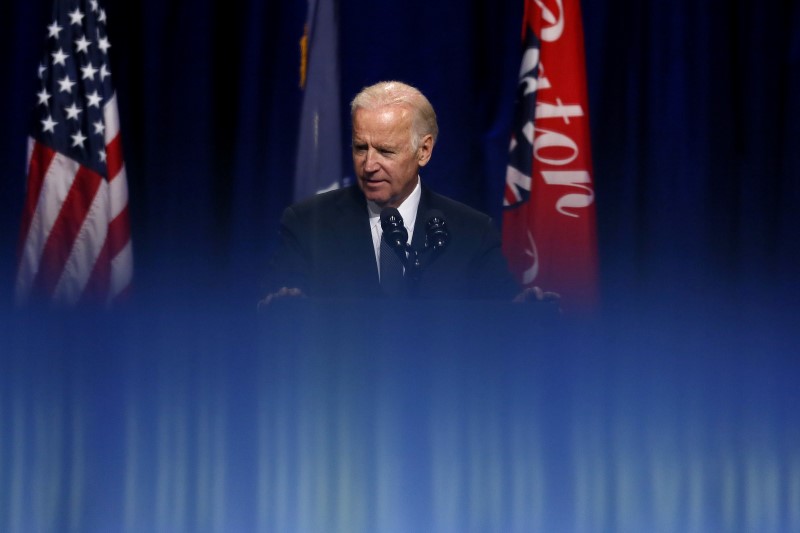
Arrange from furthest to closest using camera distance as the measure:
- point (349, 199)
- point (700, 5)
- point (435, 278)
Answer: point (700, 5)
point (349, 199)
point (435, 278)

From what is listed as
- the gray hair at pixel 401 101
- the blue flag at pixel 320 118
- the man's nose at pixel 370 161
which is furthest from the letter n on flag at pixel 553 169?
the man's nose at pixel 370 161

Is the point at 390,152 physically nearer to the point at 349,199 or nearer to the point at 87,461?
the point at 349,199

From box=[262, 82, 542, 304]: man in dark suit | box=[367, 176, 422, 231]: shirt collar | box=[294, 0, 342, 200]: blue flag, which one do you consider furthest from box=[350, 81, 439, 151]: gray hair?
box=[294, 0, 342, 200]: blue flag

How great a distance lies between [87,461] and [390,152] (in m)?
0.90

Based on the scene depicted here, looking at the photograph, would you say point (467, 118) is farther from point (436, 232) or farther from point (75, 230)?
point (436, 232)

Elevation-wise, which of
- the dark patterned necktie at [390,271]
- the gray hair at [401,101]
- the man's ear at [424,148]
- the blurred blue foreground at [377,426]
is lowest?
the blurred blue foreground at [377,426]

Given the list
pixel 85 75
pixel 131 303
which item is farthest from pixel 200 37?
pixel 131 303

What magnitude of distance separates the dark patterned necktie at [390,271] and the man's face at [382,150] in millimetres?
154

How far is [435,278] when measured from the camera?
2.10m

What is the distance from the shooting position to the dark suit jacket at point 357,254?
2.09 meters

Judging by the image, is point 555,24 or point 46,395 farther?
point 555,24

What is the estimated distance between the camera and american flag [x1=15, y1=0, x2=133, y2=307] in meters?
3.46

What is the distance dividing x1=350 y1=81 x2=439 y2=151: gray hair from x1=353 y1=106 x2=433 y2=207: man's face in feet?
0.04

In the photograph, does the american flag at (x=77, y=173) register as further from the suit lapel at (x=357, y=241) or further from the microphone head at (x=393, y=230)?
the microphone head at (x=393, y=230)
